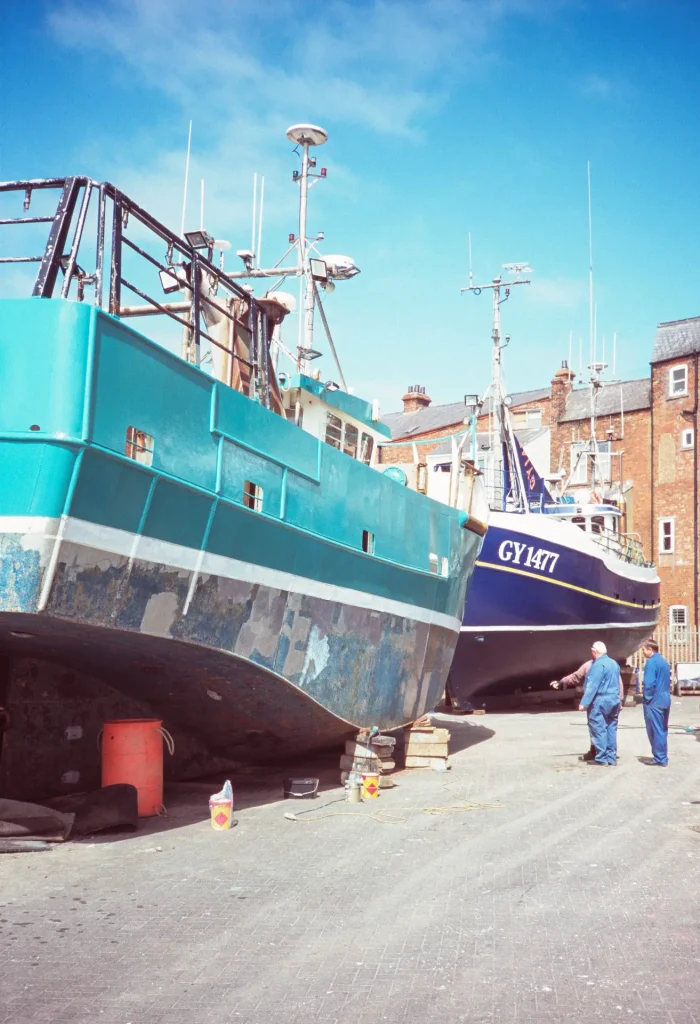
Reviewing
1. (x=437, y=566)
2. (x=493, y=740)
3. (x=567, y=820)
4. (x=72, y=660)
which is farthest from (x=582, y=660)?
(x=72, y=660)

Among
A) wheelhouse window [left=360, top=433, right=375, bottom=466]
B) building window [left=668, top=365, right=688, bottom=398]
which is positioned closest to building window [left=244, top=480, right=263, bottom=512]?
wheelhouse window [left=360, top=433, right=375, bottom=466]

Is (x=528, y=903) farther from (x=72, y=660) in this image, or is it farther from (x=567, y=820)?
(x=72, y=660)

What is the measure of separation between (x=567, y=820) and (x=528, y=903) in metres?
2.76

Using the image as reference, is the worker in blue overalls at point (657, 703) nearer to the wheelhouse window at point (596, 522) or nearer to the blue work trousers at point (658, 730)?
the blue work trousers at point (658, 730)

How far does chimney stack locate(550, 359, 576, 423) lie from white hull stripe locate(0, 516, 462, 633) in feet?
109

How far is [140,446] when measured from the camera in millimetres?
6508

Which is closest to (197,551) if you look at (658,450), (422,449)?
(658,450)

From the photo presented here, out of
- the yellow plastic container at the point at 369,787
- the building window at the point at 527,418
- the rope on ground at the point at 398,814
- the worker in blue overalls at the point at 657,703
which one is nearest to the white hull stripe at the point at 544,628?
the worker in blue overalls at the point at 657,703

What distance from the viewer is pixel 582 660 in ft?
67.4

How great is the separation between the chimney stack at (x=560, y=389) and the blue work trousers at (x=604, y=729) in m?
30.8

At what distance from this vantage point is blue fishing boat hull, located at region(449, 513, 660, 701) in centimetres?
1756

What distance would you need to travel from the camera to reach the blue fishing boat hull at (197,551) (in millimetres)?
5949

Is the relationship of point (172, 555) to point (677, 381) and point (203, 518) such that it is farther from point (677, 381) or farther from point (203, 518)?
point (677, 381)

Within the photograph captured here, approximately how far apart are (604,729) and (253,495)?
618 cm
